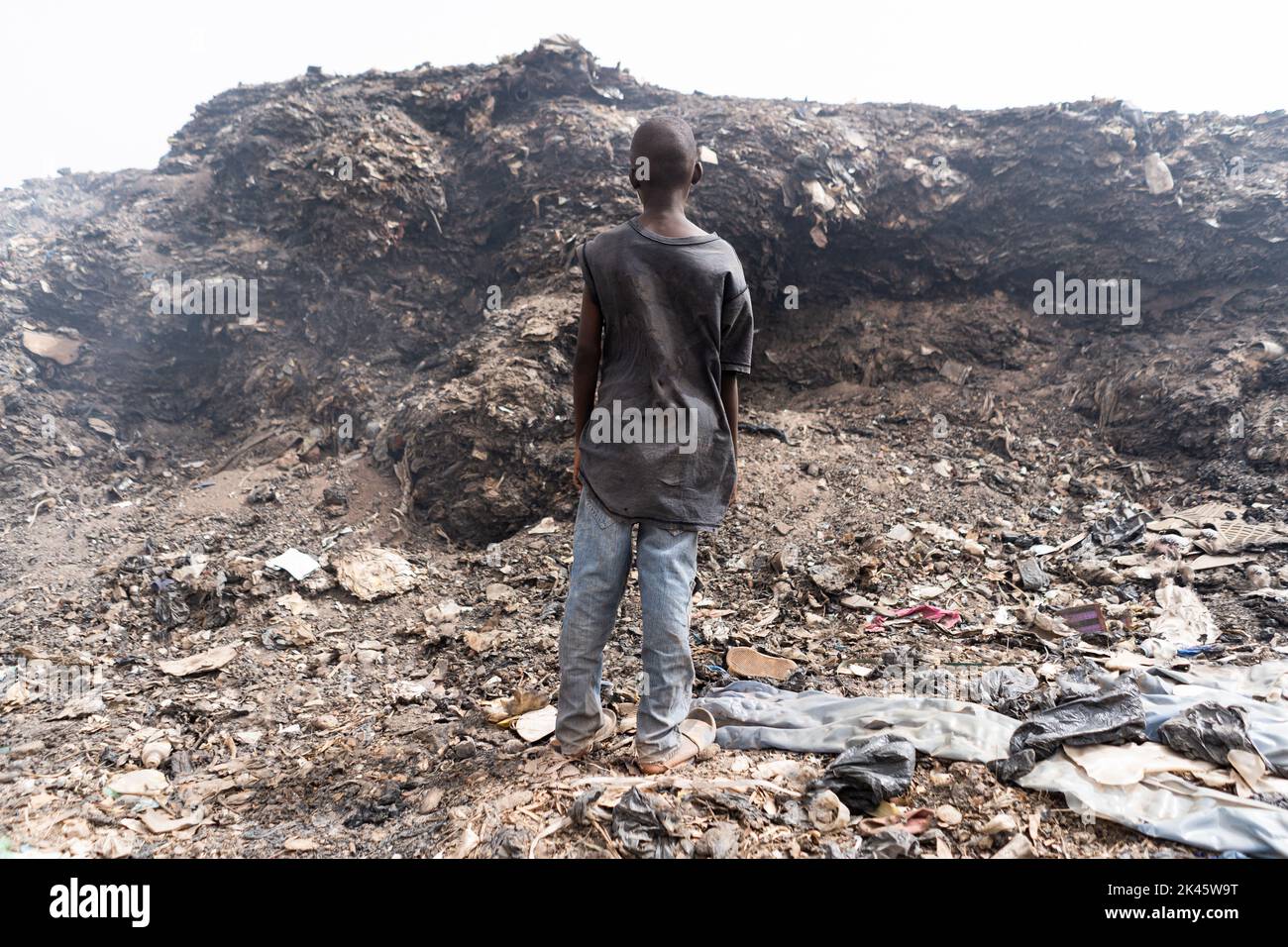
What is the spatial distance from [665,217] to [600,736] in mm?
1682

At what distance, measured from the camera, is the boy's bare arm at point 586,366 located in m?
2.11

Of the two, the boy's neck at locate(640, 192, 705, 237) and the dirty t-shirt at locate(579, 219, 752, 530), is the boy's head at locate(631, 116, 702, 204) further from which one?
the dirty t-shirt at locate(579, 219, 752, 530)

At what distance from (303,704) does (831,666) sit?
236 centimetres

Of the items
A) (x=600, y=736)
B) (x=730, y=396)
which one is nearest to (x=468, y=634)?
(x=600, y=736)

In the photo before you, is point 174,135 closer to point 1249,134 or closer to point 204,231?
point 204,231

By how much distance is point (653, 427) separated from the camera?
6.79 feet

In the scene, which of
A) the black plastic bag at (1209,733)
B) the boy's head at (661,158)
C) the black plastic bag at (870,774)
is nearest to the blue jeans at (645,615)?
the black plastic bag at (870,774)

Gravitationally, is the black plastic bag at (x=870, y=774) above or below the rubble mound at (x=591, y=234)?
below

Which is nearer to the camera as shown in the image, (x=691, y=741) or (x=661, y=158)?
(x=661, y=158)

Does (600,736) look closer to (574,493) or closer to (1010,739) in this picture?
(1010,739)

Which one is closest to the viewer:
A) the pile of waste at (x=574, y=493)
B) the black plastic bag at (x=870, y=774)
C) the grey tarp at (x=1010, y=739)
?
the grey tarp at (x=1010, y=739)

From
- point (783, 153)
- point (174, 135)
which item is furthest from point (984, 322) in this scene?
point (174, 135)

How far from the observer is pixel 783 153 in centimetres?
642

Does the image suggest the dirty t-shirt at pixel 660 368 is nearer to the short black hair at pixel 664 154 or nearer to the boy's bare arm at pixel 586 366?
the boy's bare arm at pixel 586 366
